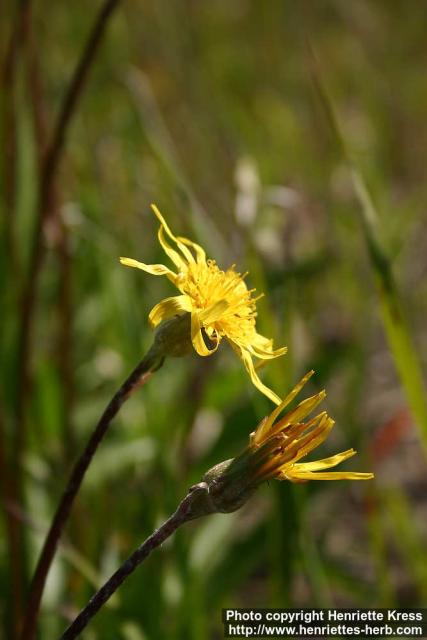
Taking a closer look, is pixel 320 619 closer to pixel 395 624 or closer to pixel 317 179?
pixel 395 624

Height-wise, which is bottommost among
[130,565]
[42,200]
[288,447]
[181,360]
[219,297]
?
[130,565]

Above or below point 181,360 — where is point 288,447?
below

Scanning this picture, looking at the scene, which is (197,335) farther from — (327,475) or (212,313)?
(327,475)

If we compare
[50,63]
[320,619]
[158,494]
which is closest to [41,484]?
[158,494]

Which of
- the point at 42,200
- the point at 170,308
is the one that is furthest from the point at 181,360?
the point at 170,308

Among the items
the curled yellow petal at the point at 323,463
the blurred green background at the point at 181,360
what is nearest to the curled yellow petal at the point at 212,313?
the curled yellow petal at the point at 323,463

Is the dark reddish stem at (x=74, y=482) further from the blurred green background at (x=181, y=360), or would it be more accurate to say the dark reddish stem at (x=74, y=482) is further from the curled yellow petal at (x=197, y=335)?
the blurred green background at (x=181, y=360)
